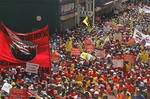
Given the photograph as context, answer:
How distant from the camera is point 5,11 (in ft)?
133

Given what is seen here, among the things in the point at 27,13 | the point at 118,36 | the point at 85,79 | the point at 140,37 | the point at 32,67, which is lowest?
the point at 27,13

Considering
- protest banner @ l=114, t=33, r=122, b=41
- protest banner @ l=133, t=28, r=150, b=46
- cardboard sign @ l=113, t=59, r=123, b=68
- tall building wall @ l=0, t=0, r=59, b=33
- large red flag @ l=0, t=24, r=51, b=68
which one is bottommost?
tall building wall @ l=0, t=0, r=59, b=33

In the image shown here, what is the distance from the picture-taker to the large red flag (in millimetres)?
15195

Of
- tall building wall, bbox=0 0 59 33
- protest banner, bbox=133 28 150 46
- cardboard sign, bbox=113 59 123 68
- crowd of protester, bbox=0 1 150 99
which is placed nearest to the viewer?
crowd of protester, bbox=0 1 150 99

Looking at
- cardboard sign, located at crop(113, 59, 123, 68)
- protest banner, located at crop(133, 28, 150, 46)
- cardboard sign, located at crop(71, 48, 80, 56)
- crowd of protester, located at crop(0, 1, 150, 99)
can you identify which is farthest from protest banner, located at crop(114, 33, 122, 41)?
cardboard sign, located at crop(113, 59, 123, 68)

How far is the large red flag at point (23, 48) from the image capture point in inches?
598

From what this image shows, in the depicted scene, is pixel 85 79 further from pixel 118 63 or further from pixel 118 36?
pixel 118 36

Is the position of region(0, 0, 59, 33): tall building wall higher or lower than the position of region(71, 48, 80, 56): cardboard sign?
lower

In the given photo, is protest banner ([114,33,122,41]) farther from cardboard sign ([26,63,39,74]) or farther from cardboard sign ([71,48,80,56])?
cardboard sign ([26,63,39,74])

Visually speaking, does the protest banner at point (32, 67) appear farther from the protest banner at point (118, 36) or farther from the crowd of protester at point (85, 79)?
the protest banner at point (118, 36)

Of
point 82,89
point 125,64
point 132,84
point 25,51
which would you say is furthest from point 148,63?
point 25,51

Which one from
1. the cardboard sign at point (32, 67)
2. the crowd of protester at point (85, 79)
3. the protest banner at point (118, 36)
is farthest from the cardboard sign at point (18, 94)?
the protest banner at point (118, 36)

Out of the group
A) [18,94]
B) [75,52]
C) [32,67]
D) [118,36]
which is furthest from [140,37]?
[32,67]

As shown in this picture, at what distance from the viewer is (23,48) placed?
1521cm
